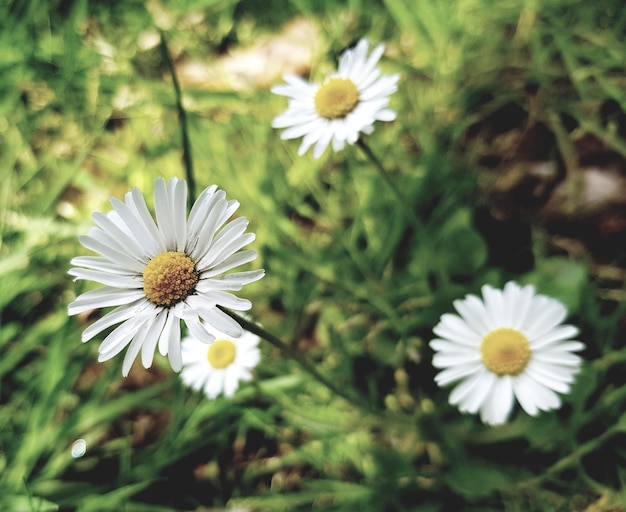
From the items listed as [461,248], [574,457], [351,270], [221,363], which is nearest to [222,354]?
[221,363]

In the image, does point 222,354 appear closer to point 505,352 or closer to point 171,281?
point 171,281

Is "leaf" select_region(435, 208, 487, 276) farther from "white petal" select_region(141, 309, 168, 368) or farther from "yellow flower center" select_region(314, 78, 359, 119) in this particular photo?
"white petal" select_region(141, 309, 168, 368)

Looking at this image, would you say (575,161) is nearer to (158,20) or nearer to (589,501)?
(589,501)

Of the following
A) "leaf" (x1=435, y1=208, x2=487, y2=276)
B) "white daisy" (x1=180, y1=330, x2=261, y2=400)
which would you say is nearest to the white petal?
"white daisy" (x1=180, y1=330, x2=261, y2=400)

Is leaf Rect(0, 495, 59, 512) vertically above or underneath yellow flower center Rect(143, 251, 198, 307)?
underneath

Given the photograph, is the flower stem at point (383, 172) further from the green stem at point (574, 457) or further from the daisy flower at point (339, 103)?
the green stem at point (574, 457)

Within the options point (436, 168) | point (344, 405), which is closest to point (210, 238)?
point (344, 405)

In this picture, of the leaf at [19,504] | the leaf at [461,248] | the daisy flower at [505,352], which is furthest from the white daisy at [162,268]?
the leaf at [461,248]
